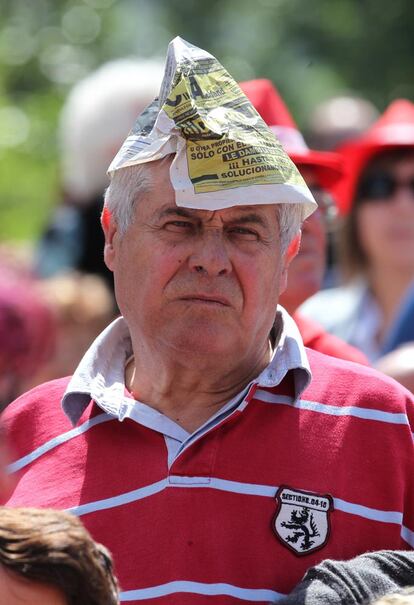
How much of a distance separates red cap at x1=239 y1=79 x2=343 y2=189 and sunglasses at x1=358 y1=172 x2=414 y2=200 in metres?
1.27

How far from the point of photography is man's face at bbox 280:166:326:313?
165 inches

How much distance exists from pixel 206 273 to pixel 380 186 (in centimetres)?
289

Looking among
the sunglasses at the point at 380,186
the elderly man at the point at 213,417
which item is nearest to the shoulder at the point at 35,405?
the elderly man at the point at 213,417

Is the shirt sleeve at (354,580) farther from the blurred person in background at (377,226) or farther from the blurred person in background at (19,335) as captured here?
the blurred person in background at (377,226)

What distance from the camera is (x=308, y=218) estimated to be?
4180 mm

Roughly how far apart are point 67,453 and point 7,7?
12.1 m

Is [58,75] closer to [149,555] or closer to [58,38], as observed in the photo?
[58,38]

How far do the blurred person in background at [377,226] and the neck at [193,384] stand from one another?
2.42 metres

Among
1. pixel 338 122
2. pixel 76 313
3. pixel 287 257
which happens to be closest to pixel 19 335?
pixel 287 257

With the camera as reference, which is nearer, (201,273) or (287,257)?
(201,273)

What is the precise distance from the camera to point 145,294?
3.21 metres

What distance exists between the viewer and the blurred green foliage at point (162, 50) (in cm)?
1106

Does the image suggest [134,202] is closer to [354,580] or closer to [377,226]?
[354,580]

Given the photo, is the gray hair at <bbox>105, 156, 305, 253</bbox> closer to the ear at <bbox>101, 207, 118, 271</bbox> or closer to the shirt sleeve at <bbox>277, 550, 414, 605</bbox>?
the ear at <bbox>101, 207, 118, 271</bbox>
